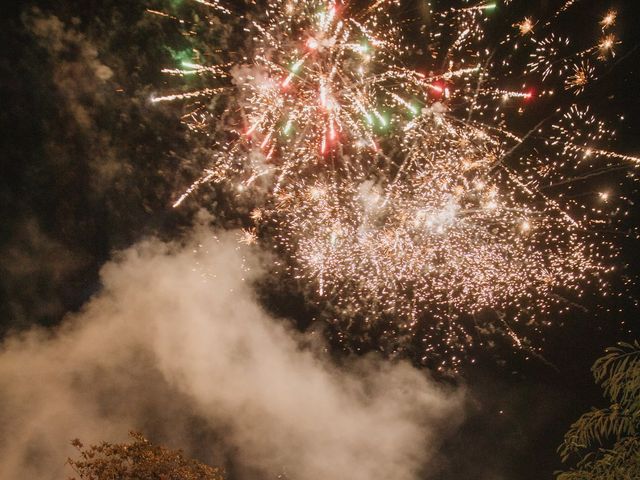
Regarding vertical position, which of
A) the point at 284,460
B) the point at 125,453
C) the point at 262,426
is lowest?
the point at 125,453

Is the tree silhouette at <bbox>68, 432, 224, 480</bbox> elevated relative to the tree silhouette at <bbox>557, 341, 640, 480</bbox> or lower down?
elevated

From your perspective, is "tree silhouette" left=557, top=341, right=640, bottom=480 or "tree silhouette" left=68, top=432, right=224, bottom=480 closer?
"tree silhouette" left=557, top=341, right=640, bottom=480

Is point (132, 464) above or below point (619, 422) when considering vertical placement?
above

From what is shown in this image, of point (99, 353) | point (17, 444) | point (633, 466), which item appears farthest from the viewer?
point (99, 353)

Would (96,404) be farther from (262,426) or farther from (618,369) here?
(618,369)

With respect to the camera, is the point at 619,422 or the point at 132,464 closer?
the point at 619,422

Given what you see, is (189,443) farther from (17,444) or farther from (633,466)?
(633,466)

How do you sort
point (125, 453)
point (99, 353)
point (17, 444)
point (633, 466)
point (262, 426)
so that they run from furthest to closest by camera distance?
point (262, 426), point (99, 353), point (17, 444), point (125, 453), point (633, 466)

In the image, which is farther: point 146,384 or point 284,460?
point 284,460

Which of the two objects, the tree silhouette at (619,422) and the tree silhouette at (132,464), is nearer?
the tree silhouette at (619,422)

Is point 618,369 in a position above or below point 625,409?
above

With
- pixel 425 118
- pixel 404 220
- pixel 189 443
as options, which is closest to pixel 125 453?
pixel 404 220
